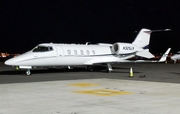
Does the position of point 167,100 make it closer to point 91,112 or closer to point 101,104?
point 101,104

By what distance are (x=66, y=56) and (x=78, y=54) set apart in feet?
4.81

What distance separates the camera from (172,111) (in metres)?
8.27

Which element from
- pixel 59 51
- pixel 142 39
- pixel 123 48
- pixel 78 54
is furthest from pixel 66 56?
pixel 142 39

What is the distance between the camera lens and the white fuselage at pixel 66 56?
77.3 feet

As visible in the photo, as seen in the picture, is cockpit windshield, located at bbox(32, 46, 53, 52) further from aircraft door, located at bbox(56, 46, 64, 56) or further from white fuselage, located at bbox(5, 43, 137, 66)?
aircraft door, located at bbox(56, 46, 64, 56)

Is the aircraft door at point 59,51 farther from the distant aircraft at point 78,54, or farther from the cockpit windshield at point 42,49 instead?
the cockpit windshield at point 42,49

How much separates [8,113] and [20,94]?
3.83 m

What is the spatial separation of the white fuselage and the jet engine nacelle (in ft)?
0.71

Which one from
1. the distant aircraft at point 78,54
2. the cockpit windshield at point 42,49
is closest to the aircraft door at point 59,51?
the distant aircraft at point 78,54

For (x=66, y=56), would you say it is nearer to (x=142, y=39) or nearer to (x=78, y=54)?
(x=78, y=54)

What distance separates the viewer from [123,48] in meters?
29.1

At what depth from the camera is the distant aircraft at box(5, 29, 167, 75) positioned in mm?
23703

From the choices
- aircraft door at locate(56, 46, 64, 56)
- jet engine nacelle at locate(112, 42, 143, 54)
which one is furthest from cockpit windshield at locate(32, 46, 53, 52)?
jet engine nacelle at locate(112, 42, 143, 54)

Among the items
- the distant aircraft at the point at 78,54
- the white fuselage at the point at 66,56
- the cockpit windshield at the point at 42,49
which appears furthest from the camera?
the cockpit windshield at the point at 42,49
